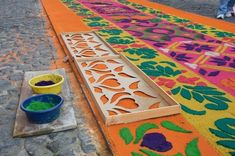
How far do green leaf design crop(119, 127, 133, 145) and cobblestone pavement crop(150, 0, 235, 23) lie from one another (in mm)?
4795

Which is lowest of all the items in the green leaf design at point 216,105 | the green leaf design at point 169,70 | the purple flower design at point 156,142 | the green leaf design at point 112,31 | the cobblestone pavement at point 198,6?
the purple flower design at point 156,142

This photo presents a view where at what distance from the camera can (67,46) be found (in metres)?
3.83

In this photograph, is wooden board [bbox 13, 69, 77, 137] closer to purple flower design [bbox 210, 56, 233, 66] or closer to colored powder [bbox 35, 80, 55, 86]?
colored powder [bbox 35, 80, 55, 86]

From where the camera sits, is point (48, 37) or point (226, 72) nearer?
point (226, 72)

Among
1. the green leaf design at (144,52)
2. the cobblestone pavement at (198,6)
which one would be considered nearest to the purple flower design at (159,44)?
the green leaf design at (144,52)

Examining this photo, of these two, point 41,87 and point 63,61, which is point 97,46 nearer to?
point 63,61

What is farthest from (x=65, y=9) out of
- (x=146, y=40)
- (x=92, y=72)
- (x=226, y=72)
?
(x=226, y=72)

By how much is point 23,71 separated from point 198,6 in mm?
5802

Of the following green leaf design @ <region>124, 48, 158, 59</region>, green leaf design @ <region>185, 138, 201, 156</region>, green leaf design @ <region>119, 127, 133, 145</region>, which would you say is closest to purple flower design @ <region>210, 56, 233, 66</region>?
green leaf design @ <region>124, 48, 158, 59</region>

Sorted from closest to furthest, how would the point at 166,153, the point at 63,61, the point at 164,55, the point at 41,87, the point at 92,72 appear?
the point at 166,153 < the point at 41,87 < the point at 92,72 < the point at 63,61 < the point at 164,55

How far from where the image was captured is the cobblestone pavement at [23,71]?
1842mm

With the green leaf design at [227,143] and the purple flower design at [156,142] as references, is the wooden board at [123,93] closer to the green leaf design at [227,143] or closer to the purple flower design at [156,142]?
the purple flower design at [156,142]

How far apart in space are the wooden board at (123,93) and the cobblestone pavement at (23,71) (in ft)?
0.90

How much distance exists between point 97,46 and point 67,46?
0.41m
